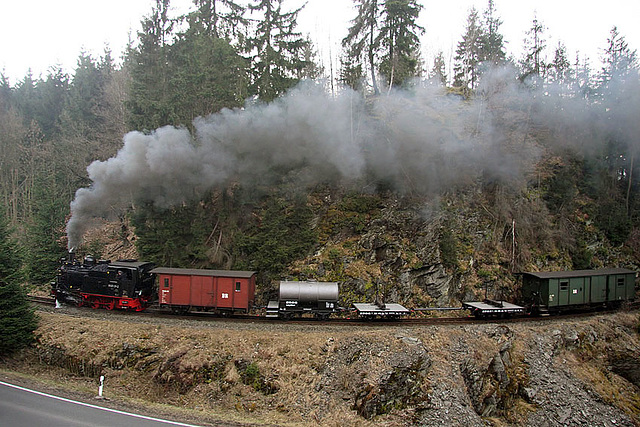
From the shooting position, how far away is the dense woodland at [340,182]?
20.0 m

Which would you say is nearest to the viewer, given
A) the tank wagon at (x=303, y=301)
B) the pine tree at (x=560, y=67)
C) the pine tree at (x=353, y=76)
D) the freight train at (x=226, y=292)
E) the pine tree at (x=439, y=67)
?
the tank wagon at (x=303, y=301)

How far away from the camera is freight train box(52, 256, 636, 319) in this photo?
15.5 m

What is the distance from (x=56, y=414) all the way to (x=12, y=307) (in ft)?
19.9

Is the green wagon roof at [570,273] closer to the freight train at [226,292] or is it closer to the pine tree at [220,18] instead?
the freight train at [226,292]

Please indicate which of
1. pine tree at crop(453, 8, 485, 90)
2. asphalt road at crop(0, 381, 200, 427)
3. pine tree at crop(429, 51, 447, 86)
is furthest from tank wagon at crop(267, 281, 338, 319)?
pine tree at crop(429, 51, 447, 86)

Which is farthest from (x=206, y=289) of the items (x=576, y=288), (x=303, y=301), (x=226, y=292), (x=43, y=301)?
(x=576, y=288)

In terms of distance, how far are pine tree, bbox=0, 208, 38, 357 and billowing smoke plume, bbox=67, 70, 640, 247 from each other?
3.90 m

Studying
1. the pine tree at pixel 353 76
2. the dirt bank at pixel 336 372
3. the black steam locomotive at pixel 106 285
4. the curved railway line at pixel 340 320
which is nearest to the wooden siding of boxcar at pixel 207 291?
the curved railway line at pixel 340 320

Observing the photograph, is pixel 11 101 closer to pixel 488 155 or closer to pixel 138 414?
pixel 138 414

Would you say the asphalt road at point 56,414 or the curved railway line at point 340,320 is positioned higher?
the curved railway line at point 340,320

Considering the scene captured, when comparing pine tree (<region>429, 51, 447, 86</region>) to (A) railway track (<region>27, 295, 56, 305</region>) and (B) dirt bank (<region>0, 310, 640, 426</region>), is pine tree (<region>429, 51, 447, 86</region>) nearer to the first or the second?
(B) dirt bank (<region>0, 310, 640, 426</region>)

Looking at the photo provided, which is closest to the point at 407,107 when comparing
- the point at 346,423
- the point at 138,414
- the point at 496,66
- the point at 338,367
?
the point at 496,66

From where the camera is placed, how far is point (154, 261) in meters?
19.7

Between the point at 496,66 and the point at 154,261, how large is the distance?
106ft
